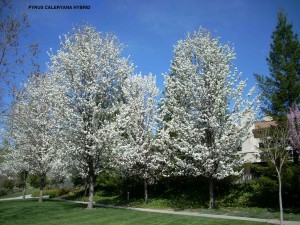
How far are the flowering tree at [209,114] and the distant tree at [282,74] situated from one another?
1.61 metres

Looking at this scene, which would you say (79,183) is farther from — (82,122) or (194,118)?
(194,118)

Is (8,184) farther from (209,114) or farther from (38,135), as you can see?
(209,114)

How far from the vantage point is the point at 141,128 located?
2375 cm

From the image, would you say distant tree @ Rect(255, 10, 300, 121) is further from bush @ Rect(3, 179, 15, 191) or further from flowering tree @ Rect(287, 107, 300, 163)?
bush @ Rect(3, 179, 15, 191)

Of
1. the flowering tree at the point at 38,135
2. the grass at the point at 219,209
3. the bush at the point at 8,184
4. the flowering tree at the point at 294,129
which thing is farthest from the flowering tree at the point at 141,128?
the bush at the point at 8,184

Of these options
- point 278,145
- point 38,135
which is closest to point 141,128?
point 38,135

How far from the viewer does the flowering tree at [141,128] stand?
22.9 metres

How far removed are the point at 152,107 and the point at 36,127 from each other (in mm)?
11327

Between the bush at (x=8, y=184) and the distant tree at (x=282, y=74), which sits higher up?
the distant tree at (x=282, y=74)

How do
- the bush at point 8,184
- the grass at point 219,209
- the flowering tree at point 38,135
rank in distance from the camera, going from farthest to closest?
the bush at point 8,184
the flowering tree at point 38,135
the grass at point 219,209

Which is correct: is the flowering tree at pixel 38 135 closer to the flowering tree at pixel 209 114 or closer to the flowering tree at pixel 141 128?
the flowering tree at pixel 141 128

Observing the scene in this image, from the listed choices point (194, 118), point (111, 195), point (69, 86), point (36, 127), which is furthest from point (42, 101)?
point (194, 118)

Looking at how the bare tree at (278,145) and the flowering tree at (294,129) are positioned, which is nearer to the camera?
the bare tree at (278,145)

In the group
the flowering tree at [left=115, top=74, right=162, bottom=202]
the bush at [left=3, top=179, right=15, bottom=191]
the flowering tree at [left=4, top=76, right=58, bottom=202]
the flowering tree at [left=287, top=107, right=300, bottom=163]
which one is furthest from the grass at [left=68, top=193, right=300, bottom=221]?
the bush at [left=3, top=179, right=15, bottom=191]
